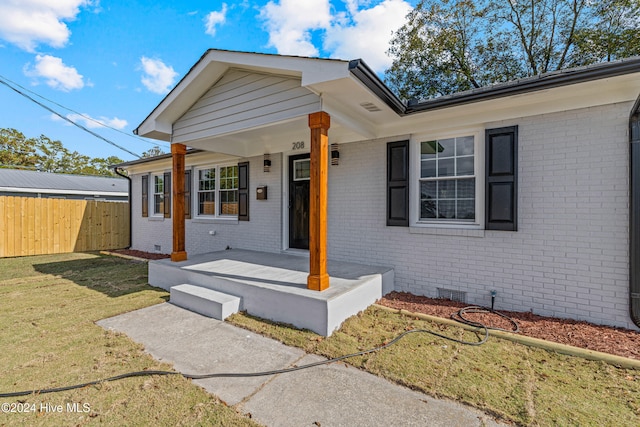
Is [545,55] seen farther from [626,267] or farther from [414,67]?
[626,267]

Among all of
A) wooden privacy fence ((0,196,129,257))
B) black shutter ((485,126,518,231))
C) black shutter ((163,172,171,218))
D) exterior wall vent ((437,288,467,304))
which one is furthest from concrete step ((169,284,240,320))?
wooden privacy fence ((0,196,129,257))

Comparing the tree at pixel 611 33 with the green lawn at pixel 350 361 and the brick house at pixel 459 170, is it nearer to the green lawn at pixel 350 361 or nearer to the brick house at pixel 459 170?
the brick house at pixel 459 170

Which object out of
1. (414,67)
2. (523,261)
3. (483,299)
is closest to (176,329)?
(483,299)

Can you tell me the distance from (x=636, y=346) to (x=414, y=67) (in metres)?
12.2

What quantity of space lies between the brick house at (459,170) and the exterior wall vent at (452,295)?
35 mm

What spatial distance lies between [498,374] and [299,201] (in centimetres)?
487

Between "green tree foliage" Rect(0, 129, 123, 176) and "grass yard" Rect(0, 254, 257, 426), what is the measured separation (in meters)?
24.9

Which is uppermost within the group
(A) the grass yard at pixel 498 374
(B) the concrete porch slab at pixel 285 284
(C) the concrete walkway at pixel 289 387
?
(B) the concrete porch slab at pixel 285 284

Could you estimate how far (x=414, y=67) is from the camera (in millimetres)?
12555

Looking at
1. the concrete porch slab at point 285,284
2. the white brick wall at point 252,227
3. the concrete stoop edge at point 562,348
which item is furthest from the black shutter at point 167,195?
the concrete stoop edge at point 562,348

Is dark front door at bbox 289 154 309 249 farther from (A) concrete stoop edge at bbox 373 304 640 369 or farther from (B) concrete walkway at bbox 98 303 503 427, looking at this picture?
(A) concrete stoop edge at bbox 373 304 640 369

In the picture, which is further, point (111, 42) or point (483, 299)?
point (111, 42)

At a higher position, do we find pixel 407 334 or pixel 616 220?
pixel 616 220

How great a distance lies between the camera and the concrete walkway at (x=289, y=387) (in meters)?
2.13
